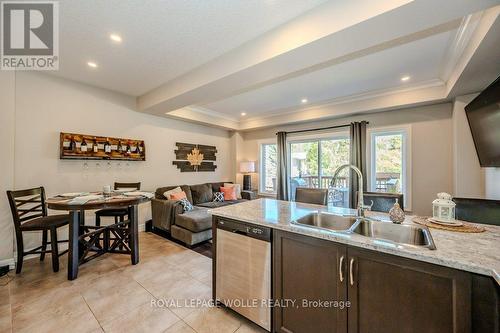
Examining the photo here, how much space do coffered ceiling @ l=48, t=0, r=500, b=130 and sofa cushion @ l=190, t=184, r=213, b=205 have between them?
6.44ft

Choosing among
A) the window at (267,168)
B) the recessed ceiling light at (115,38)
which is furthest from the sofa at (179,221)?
the recessed ceiling light at (115,38)

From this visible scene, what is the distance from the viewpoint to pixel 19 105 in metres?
2.81

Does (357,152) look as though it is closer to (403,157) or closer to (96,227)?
(403,157)

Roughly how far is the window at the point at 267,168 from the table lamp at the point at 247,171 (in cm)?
32

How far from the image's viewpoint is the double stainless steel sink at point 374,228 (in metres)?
1.36

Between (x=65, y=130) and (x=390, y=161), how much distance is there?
5783 mm

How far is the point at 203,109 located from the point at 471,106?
452 cm

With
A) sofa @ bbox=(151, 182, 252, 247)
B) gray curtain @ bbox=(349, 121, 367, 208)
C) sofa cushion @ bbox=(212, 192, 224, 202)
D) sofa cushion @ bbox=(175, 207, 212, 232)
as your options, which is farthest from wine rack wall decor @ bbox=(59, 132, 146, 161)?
gray curtain @ bbox=(349, 121, 367, 208)

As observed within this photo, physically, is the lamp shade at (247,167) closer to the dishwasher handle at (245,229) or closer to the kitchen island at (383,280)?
the dishwasher handle at (245,229)

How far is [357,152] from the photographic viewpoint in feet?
13.6

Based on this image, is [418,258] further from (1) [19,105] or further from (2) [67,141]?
(1) [19,105]

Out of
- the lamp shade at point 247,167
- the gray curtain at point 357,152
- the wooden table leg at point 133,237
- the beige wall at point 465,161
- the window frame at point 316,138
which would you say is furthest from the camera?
the lamp shade at point 247,167

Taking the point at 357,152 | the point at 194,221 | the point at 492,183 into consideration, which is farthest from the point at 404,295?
the point at 357,152

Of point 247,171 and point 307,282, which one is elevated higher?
point 247,171
